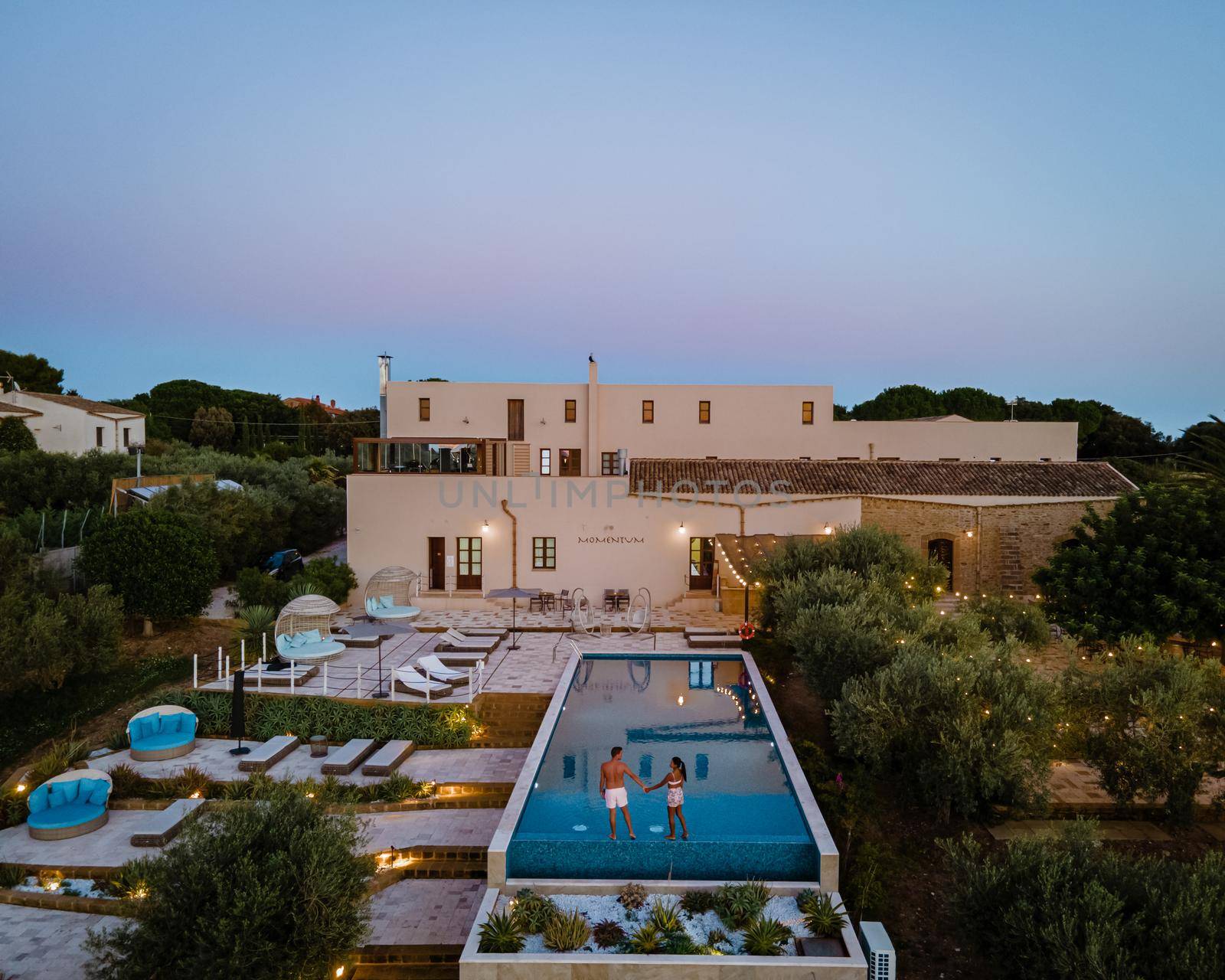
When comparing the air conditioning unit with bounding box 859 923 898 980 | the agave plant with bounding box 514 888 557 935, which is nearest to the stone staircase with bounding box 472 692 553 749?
the agave plant with bounding box 514 888 557 935

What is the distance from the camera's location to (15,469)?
24.8 meters

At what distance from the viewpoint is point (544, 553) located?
2145 cm

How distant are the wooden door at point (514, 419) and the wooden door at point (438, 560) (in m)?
7.69

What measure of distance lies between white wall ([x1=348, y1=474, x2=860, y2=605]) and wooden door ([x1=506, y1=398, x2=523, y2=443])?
7.21m

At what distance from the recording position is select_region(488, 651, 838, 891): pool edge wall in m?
7.83

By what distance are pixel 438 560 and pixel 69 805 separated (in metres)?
12.0

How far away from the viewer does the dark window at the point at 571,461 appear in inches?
1123

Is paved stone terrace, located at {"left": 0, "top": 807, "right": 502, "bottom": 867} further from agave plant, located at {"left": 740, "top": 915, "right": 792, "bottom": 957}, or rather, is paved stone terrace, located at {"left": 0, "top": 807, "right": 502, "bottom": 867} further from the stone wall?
the stone wall

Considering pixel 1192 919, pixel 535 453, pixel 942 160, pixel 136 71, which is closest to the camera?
pixel 1192 919

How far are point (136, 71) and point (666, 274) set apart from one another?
2063 cm

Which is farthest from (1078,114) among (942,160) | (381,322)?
(381,322)

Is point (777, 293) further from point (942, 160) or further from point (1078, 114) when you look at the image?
point (1078, 114)

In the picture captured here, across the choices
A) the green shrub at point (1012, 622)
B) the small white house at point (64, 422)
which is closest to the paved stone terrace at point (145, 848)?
the green shrub at point (1012, 622)

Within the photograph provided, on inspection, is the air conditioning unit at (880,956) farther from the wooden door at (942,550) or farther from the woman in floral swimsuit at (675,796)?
the wooden door at (942,550)
